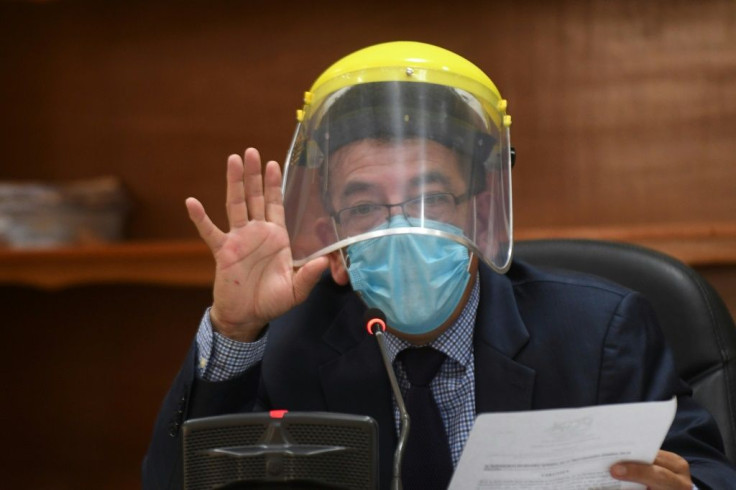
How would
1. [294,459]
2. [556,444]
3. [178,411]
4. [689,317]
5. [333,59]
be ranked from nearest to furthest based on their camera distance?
[294,459]
[556,444]
[178,411]
[689,317]
[333,59]

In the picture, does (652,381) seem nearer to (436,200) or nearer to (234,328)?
(436,200)

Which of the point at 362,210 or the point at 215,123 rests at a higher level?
the point at 215,123

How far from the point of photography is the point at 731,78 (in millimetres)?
2443

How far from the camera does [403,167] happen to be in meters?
1.22

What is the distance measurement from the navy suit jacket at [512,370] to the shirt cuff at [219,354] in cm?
1

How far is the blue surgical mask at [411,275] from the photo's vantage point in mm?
1202

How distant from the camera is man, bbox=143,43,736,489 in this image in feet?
4.02

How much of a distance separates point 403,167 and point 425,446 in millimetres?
388

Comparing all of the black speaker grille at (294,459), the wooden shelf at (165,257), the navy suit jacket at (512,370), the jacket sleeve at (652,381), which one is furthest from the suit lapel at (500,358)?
the wooden shelf at (165,257)

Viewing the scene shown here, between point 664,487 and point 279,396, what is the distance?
577 mm

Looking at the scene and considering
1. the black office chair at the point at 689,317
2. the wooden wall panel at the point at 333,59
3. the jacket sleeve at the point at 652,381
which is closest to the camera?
the jacket sleeve at the point at 652,381

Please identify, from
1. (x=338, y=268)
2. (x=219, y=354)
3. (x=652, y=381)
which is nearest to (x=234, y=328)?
(x=219, y=354)

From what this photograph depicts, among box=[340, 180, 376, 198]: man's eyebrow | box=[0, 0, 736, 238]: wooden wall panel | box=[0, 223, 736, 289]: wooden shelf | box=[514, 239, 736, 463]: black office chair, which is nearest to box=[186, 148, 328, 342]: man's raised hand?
box=[340, 180, 376, 198]: man's eyebrow

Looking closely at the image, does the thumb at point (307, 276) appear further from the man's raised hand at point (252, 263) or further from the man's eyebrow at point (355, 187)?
the man's eyebrow at point (355, 187)
